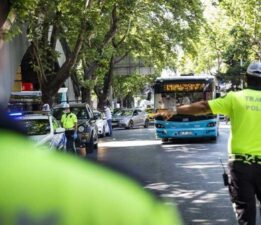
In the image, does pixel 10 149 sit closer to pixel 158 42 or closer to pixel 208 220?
pixel 208 220

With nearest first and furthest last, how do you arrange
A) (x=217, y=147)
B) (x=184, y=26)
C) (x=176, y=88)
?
(x=217, y=147) < (x=176, y=88) < (x=184, y=26)

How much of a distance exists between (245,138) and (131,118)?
3438 cm

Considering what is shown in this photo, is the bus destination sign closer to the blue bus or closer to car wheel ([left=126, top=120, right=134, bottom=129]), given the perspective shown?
the blue bus

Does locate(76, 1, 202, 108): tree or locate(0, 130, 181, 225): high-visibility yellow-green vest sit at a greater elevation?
locate(76, 1, 202, 108): tree

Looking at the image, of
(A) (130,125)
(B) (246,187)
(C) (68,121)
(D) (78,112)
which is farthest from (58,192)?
(A) (130,125)

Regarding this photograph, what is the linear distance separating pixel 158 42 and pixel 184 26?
235cm

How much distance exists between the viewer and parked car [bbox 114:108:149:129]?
126 ft

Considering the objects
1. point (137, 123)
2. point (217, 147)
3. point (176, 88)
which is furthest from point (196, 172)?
point (137, 123)

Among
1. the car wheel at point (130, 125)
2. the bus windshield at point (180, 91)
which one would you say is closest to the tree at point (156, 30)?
the car wheel at point (130, 125)

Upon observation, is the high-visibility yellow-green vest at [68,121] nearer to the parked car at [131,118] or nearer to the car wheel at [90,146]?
the car wheel at [90,146]

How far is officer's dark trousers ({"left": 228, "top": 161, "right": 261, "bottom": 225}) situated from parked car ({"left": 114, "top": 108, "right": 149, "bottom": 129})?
110ft

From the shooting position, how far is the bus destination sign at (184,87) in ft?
68.5

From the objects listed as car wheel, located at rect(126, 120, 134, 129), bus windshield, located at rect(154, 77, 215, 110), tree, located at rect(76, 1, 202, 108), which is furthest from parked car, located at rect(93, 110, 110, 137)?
car wheel, located at rect(126, 120, 134, 129)

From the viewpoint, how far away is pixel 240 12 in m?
40.7
